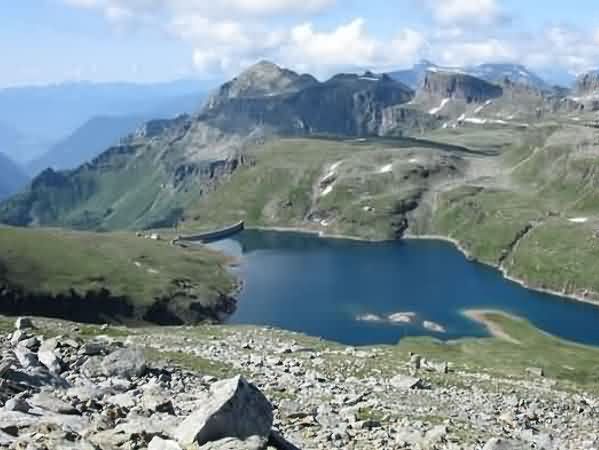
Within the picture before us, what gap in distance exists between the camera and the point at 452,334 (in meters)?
186

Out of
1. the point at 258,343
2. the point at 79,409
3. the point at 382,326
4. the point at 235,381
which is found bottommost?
the point at 382,326

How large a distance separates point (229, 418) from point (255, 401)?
4.96ft

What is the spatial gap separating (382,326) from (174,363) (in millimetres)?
151802

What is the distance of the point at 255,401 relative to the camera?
23.8 meters

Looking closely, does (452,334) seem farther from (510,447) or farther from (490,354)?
(510,447)

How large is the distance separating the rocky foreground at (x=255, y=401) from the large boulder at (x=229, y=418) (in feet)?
0.12

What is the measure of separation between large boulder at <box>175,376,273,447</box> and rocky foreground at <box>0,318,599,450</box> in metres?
0.04

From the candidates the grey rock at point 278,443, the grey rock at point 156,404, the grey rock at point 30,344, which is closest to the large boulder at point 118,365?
the grey rock at point 30,344

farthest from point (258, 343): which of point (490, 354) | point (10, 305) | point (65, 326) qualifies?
point (10, 305)

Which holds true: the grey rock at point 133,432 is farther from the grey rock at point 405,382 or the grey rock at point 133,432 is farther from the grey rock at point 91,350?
the grey rock at point 405,382

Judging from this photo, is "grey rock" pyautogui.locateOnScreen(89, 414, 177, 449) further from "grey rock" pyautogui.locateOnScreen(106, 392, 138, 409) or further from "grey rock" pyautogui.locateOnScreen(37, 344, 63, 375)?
"grey rock" pyautogui.locateOnScreen(37, 344, 63, 375)

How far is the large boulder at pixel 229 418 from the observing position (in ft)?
71.5

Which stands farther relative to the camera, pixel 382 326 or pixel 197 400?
pixel 382 326

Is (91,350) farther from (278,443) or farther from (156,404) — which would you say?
(278,443)
